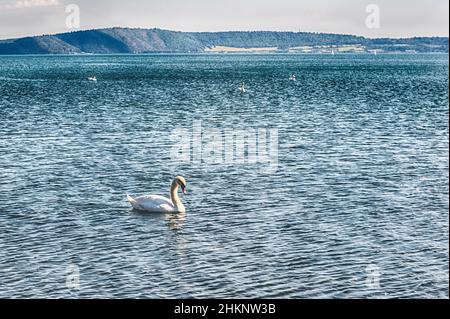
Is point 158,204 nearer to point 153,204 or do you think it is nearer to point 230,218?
point 153,204

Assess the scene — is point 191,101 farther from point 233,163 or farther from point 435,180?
A: point 435,180

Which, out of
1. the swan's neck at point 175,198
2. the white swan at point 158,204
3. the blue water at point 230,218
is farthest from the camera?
the swan's neck at point 175,198

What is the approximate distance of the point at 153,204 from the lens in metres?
35.8

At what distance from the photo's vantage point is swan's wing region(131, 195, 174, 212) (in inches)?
1407

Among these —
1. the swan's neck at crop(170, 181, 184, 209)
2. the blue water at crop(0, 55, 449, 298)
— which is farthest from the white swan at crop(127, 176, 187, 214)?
the blue water at crop(0, 55, 449, 298)

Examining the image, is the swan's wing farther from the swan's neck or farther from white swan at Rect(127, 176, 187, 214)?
the swan's neck

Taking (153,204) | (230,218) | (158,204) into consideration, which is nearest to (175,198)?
(158,204)

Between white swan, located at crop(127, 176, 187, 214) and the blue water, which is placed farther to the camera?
white swan, located at crop(127, 176, 187, 214)

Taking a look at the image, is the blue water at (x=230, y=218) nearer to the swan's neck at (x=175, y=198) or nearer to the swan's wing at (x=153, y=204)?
the swan's wing at (x=153, y=204)

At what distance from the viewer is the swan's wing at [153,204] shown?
3575cm

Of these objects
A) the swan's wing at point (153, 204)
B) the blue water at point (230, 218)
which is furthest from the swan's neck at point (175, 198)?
the blue water at point (230, 218)

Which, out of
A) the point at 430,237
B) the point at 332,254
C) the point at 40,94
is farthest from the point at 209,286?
the point at 40,94

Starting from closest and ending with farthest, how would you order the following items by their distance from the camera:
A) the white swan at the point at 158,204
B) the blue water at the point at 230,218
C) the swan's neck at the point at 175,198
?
the blue water at the point at 230,218, the white swan at the point at 158,204, the swan's neck at the point at 175,198

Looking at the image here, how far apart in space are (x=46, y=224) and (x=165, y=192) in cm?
919
